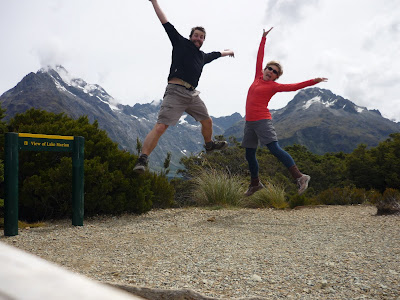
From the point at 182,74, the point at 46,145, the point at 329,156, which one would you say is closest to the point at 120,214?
the point at 46,145

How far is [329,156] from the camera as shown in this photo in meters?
19.2

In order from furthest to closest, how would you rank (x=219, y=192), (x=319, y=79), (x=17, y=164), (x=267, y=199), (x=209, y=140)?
(x=267, y=199) < (x=219, y=192) < (x=209, y=140) < (x=319, y=79) < (x=17, y=164)

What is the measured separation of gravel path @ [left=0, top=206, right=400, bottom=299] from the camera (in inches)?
101

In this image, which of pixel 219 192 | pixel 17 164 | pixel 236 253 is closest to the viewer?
pixel 236 253

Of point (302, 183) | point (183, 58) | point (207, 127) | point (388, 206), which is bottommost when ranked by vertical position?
point (388, 206)

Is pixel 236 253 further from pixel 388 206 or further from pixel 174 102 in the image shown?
pixel 388 206

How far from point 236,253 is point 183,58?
10.5 ft

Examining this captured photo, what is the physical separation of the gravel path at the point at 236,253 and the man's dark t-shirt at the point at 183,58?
2177 millimetres

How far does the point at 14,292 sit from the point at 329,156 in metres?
19.9

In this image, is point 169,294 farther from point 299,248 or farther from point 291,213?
point 291,213

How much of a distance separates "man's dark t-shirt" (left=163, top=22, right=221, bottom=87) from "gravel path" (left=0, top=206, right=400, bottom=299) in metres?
2.18

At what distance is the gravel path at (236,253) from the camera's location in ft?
8.41

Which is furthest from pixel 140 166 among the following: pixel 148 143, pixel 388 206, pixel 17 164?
pixel 388 206

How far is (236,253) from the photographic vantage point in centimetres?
349
